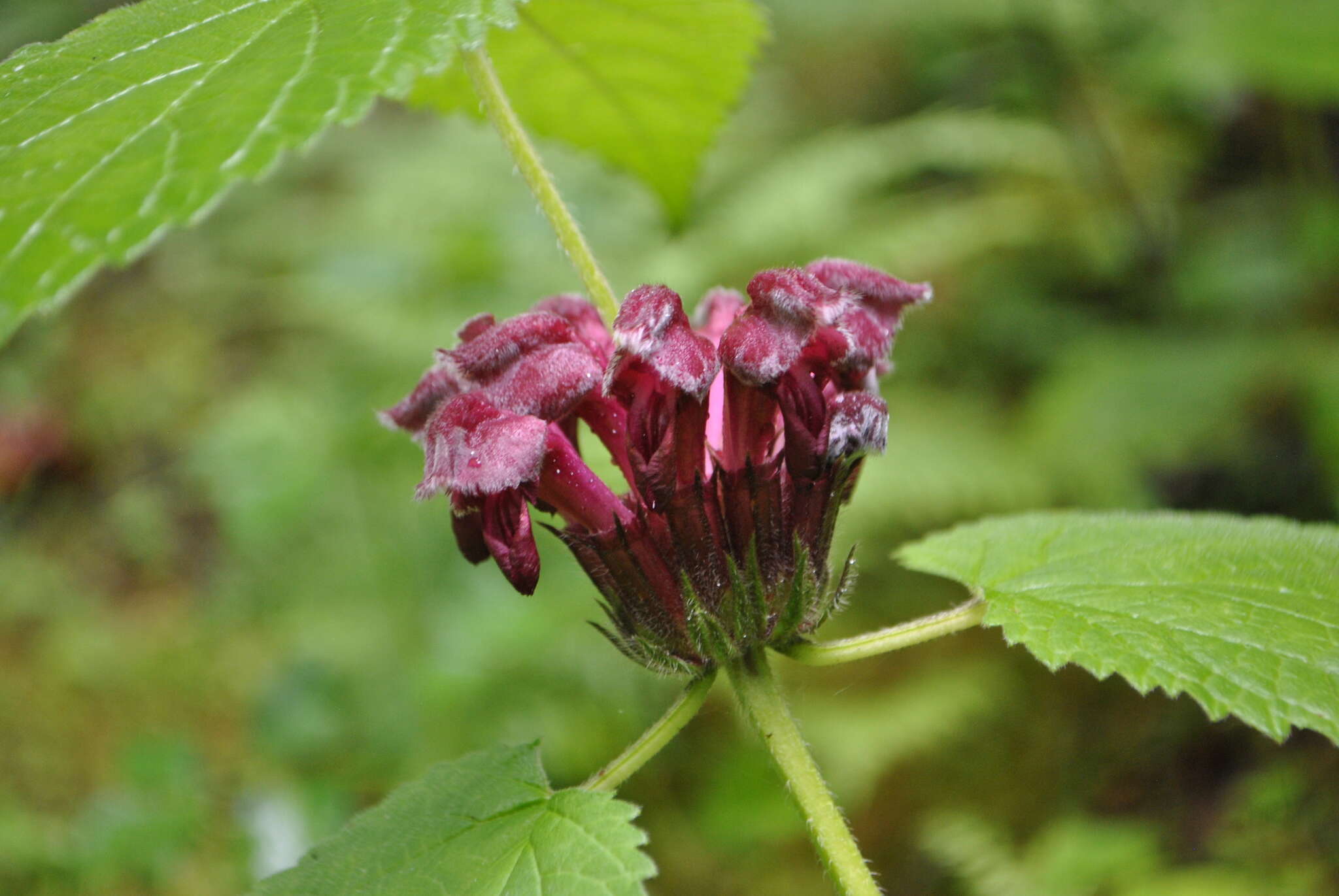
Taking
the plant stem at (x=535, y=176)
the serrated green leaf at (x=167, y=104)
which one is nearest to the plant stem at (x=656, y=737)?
the plant stem at (x=535, y=176)

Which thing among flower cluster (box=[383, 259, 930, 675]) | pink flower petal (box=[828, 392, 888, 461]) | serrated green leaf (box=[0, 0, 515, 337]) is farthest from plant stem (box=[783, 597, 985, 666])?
serrated green leaf (box=[0, 0, 515, 337])

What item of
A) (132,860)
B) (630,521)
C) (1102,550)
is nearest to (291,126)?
(630,521)

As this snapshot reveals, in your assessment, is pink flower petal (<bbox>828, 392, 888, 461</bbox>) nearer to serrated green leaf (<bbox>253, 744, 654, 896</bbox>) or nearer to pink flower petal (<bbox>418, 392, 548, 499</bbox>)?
pink flower petal (<bbox>418, 392, 548, 499</bbox>)

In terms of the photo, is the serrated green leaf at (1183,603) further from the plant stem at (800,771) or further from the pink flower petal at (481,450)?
the pink flower petal at (481,450)

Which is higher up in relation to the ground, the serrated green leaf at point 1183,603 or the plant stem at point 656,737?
the plant stem at point 656,737

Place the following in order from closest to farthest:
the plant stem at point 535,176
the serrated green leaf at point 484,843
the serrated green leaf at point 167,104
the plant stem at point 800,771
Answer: the serrated green leaf at point 167,104 → the serrated green leaf at point 484,843 → the plant stem at point 800,771 → the plant stem at point 535,176

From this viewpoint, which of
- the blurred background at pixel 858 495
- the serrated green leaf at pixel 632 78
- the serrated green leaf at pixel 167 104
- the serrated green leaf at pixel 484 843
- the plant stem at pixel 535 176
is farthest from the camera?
the blurred background at pixel 858 495
